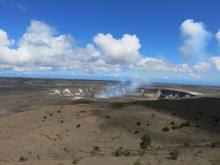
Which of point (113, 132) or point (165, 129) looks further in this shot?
point (165, 129)

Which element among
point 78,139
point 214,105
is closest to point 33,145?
point 78,139

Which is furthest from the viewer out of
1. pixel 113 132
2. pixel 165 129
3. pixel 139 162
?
pixel 165 129

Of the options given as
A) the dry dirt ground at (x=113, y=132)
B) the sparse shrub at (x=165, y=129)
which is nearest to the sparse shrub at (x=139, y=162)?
the dry dirt ground at (x=113, y=132)

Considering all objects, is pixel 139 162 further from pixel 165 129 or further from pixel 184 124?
pixel 184 124

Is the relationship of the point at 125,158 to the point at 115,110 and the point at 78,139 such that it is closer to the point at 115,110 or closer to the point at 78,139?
the point at 78,139

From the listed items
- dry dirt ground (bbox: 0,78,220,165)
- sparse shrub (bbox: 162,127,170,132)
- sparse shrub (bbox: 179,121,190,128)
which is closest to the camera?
dry dirt ground (bbox: 0,78,220,165)

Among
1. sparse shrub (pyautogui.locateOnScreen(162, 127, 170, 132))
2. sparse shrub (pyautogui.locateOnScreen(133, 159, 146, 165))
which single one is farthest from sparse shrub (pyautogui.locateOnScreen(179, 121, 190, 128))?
sparse shrub (pyautogui.locateOnScreen(133, 159, 146, 165))

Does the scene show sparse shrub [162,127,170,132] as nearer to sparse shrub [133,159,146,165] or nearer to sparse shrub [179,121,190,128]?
sparse shrub [179,121,190,128]

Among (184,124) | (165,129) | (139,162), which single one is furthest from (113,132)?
(139,162)
